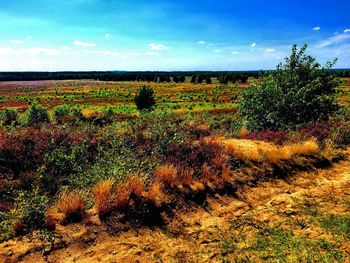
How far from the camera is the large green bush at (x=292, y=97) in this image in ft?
45.7

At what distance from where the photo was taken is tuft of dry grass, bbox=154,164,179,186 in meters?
6.81

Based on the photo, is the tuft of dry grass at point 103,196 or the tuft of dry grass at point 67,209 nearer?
the tuft of dry grass at point 67,209

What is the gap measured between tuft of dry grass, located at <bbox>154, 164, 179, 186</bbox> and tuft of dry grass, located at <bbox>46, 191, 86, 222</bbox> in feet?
5.54

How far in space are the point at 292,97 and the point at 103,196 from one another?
1043 centimetres

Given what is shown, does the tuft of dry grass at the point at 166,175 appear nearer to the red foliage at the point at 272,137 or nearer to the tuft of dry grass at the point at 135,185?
the tuft of dry grass at the point at 135,185

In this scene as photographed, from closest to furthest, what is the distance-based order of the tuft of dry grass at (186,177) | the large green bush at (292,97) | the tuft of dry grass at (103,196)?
the tuft of dry grass at (103,196) → the tuft of dry grass at (186,177) → the large green bush at (292,97)

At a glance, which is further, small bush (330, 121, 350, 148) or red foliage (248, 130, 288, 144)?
small bush (330, 121, 350, 148)

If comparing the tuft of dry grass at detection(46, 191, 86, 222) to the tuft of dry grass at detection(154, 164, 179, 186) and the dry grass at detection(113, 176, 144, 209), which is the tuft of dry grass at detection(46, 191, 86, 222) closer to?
the dry grass at detection(113, 176, 144, 209)

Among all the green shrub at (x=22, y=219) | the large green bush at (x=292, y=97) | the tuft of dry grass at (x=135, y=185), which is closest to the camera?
the green shrub at (x=22, y=219)

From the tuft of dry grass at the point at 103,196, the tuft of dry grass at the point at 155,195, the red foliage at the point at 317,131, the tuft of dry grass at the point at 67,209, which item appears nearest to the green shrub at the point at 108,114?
the red foliage at the point at 317,131

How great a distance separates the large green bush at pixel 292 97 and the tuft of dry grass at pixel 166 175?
7.81 metres

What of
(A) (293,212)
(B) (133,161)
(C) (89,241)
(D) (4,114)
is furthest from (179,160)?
(D) (4,114)

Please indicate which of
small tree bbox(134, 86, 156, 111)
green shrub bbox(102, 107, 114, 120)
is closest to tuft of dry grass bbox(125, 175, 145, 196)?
green shrub bbox(102, 107, 114, 120)

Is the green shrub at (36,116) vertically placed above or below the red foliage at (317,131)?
below
